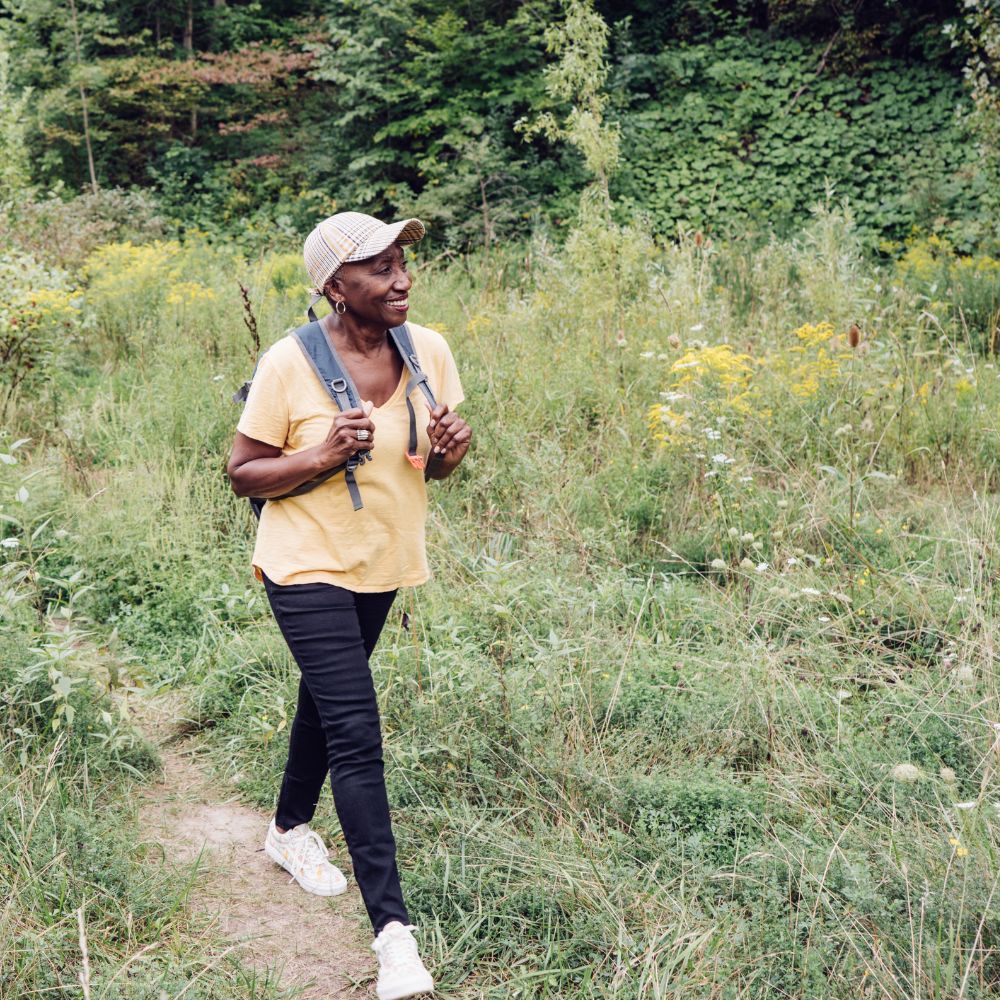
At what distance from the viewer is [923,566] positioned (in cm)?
468

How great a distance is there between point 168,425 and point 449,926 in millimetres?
4245

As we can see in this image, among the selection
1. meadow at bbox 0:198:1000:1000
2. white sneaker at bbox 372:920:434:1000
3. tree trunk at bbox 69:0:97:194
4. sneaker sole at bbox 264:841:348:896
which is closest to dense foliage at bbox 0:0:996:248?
tree trunk at bbox 69:0:97:194

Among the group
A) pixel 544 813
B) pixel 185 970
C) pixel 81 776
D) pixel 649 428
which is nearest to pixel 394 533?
pixel 544 813

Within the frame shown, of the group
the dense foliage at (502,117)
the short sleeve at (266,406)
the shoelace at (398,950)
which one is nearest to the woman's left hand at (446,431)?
the short sleeve at (266,406)

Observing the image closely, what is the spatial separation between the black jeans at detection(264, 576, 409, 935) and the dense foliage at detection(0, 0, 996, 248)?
366 inches

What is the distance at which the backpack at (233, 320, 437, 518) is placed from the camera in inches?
115

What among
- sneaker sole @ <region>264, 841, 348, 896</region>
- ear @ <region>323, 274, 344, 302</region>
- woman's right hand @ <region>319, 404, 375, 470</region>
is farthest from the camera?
sneaker sole @ <region>264, 841, 348, 896</region>

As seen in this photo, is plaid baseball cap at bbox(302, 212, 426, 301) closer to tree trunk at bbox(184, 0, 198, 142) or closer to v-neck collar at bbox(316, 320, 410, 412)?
v-neck collar at bbox(316, 320, 410, 412)

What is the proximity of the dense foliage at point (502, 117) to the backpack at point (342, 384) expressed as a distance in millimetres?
8942

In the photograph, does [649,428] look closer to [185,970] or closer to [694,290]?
[694,290]

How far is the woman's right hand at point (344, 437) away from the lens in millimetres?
2803

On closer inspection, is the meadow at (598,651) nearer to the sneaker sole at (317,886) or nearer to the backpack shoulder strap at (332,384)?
the sneaker sole at (317,886)

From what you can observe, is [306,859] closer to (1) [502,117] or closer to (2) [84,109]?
(1) [502,117]

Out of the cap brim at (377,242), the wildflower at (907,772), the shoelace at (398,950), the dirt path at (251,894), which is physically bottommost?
the dirt path at (251,894)
